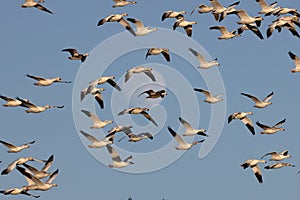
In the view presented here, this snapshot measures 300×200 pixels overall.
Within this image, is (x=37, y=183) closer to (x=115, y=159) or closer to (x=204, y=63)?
(x=115, y=159)

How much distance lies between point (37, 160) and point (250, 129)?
378 inches

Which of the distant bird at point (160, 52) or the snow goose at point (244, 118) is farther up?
the distant bird at point (160, 52)

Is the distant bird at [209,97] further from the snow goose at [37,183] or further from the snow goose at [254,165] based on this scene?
the snow goose at [37,183]

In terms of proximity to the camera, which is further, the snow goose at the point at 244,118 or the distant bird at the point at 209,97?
the distant bird at the point at 209,97

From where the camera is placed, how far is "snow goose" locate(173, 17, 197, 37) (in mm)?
57656

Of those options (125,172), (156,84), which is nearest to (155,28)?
(156,84)

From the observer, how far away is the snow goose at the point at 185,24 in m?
57.7

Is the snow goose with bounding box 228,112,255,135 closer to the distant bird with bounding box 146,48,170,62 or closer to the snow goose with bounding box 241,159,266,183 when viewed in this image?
the snow goose with bounding box 241,159,266,183

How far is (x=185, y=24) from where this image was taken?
58031 mm

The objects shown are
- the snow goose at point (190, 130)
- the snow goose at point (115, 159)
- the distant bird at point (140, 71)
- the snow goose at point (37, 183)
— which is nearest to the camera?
the snow goose at point (37, 183)

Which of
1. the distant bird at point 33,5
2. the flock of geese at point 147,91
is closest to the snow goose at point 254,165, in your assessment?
the flock of geese at point 147,91

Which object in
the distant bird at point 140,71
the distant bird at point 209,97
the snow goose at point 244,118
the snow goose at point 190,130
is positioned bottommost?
the snow goose at point 190,130

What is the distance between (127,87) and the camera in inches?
2376

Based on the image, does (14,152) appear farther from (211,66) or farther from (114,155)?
(211,66)
